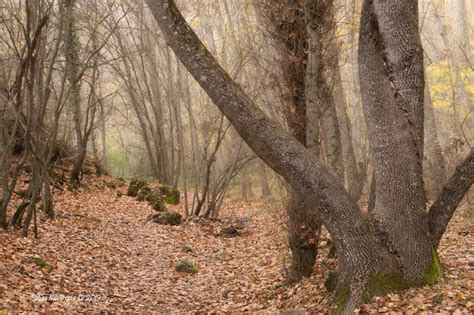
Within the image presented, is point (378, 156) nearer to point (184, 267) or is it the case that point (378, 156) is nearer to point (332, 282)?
point (332, 282)

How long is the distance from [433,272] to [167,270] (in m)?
5.13

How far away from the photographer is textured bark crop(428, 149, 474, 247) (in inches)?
193

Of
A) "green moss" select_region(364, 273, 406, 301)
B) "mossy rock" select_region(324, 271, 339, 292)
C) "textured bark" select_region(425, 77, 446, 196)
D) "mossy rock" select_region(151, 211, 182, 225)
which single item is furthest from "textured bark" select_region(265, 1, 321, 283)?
"mossy rock" select_region(151, 211, 182, 225)

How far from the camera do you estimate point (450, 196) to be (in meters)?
4.97

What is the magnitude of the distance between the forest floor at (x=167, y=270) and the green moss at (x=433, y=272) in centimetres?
9

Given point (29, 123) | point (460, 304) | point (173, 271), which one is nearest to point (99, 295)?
point (173, 271)

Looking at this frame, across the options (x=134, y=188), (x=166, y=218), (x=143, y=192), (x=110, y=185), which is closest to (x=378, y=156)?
(x=166, y=218)

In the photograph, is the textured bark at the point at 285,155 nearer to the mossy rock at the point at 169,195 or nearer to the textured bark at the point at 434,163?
the textured bark at the point at 434,163

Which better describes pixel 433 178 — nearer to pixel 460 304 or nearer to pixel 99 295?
pixel 460 304

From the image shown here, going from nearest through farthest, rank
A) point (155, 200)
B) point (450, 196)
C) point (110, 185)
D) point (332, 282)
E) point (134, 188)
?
1. point (450, 196)
2. point (332, 282)
3. point (155, 200)
4. point (134, 188)
5. point (110, 185)

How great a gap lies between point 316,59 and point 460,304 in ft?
10.8

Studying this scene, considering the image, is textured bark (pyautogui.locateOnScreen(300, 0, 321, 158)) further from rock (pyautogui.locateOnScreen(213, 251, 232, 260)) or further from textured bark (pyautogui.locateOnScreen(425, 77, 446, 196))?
textured bark (pyautogui.locateOnScreen(425, 77, 446, 196))

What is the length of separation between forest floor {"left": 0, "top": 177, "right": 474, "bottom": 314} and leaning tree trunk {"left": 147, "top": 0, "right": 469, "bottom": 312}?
0.33 meters

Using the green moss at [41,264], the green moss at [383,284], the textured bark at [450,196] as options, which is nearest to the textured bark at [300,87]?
the green moss at [383,284]
